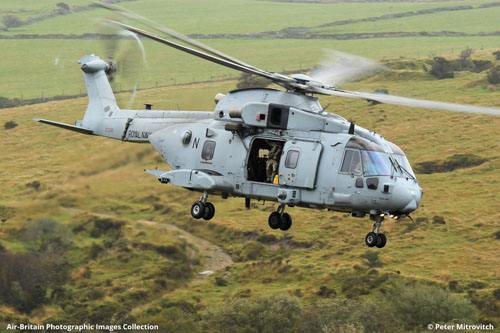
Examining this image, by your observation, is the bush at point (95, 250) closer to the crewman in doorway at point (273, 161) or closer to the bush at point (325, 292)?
the bush at point (325, 292)

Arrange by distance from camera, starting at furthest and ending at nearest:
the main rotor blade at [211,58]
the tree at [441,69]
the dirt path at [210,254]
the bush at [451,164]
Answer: the tree at [441,69] → the bush at [451,164] → the dirt path at [210,254] → the main rotor blade at [211,58]

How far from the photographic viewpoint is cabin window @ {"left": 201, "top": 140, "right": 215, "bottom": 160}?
102 feet

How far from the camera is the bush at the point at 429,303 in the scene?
Result: 279 feet

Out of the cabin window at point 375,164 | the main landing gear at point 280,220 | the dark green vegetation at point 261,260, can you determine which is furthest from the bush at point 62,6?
the cabin window at point 375,164

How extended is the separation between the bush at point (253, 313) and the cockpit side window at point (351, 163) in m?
60.1

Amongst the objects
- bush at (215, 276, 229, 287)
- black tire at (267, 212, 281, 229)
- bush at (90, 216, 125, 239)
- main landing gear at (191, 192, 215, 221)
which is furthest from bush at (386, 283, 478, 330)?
main landing gear at (191, 192, 215, 221)

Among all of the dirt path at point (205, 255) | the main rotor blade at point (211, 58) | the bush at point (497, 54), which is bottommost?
the dirt path at point (205, 255)

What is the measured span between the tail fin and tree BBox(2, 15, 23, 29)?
469 ft

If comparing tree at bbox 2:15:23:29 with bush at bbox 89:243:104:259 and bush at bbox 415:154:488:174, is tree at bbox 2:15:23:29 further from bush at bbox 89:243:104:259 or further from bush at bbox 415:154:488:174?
bush at bbox 415:154:488:174

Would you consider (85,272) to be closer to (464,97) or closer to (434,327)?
(434,327)

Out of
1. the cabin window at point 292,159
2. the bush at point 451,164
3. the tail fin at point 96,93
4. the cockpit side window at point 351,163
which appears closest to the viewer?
the cockpit side window at point 351,163

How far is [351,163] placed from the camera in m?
27.9

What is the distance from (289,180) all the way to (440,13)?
17178cm

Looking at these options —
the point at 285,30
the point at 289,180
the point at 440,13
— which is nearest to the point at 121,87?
the point at 289,180
